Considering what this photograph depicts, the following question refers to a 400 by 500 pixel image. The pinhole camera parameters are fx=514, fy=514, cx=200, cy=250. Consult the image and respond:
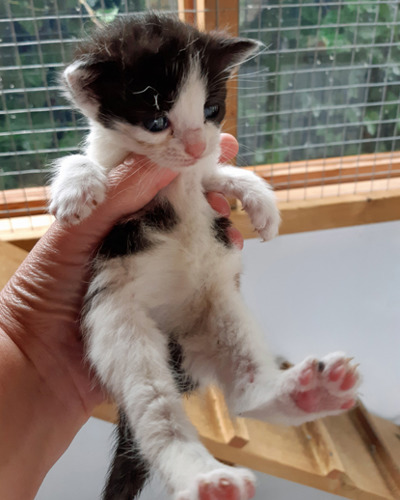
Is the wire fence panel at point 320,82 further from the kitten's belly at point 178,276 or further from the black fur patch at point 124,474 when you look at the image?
the black fur patch at point 124,474

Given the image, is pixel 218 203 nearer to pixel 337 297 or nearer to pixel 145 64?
pixel 145 64

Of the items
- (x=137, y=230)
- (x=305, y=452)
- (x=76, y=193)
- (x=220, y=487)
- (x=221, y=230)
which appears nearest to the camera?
(x=220, y=487)

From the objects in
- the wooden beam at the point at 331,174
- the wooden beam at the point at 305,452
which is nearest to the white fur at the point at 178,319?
the wooden beam at the point at 305,452

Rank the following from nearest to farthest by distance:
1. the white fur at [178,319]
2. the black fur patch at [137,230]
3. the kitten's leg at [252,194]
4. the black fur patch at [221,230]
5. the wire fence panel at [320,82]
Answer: the white fur at [178,319]
the black fur patch at [137,230]
the black fur patch at [221,230]
the kitten's leg at [252,194]
the wire fence panel at [320,82]

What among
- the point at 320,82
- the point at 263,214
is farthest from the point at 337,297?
the point at 263,214

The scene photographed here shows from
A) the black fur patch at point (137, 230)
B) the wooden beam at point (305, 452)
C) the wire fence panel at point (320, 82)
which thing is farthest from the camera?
the wire fence panel at point (320, 82)

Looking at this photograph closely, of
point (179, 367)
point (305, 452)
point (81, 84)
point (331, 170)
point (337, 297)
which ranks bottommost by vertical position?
point (305, 452)

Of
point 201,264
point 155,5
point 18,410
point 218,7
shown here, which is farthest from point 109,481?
point 155,5

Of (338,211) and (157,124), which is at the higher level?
(157,124)
